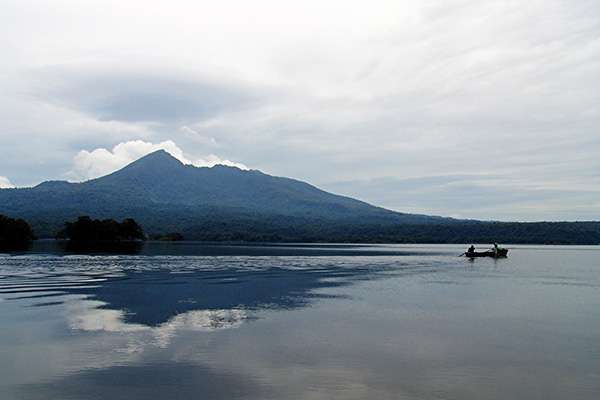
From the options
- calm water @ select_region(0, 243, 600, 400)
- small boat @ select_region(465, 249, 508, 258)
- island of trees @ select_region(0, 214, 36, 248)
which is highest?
island of trees @ select_region(0, 214, 36, 248)

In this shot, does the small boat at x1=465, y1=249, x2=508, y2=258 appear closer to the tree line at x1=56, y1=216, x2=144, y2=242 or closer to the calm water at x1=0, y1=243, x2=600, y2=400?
the calm water at x1=0, y1=243, x2=600, y2=400

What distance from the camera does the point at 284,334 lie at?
19.1m

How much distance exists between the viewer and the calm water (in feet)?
42.6

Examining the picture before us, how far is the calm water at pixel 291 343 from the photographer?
13.0 meters

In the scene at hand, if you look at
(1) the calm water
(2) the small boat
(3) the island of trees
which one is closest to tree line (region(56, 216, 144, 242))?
(3) the island of trees

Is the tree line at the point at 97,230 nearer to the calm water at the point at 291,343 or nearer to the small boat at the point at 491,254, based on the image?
the small boat at the point at 491,254

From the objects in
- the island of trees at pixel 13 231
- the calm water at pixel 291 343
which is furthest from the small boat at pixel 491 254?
the island of trees at pixel 13 231

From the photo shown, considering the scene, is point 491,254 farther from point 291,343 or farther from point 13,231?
point 13,231

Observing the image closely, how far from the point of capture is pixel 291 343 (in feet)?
58.0

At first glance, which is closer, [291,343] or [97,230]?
[291,343]

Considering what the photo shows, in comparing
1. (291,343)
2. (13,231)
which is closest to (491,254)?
(291,343)

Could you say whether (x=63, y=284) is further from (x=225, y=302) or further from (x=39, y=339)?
(x=39, y=339)

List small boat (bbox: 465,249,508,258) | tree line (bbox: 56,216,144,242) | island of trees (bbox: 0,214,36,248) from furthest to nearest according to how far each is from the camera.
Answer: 1. tree line (bbox: 56,216,144,242)
2. island of trees (bbox: 0,214,36,248)
3. small boat (bbox: 465,249,508,258)

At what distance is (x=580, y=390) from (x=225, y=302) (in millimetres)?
18532
